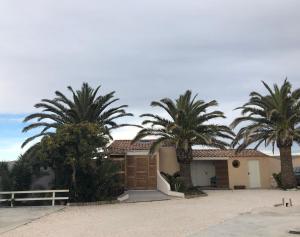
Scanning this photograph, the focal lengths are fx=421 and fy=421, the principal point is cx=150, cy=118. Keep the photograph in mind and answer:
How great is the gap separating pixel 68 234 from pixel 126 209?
682 cm

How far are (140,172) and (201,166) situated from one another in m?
8.30

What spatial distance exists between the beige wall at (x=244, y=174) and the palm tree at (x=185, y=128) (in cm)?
642

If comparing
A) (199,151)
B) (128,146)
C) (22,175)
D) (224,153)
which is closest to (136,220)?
(22,175)

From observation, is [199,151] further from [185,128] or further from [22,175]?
[22,175]

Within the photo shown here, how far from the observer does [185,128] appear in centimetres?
2792

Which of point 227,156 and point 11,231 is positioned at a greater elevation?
point 227,156

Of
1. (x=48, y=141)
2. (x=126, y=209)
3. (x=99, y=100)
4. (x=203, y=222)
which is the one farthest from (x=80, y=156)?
(x=203, y=222)

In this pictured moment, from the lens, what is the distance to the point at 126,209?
19.4 meters

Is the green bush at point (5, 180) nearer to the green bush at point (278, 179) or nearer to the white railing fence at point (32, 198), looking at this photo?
the white railing fence at point (32, 198)

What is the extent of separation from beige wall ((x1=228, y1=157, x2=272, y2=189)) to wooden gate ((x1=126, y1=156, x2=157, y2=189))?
757 centimetres

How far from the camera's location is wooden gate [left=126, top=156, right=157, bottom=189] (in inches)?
1172

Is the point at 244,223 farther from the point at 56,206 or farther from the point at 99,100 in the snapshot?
the point at 99,100

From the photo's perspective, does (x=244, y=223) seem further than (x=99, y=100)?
No

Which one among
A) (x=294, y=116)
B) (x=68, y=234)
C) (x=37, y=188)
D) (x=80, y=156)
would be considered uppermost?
(x=294, y=116)
